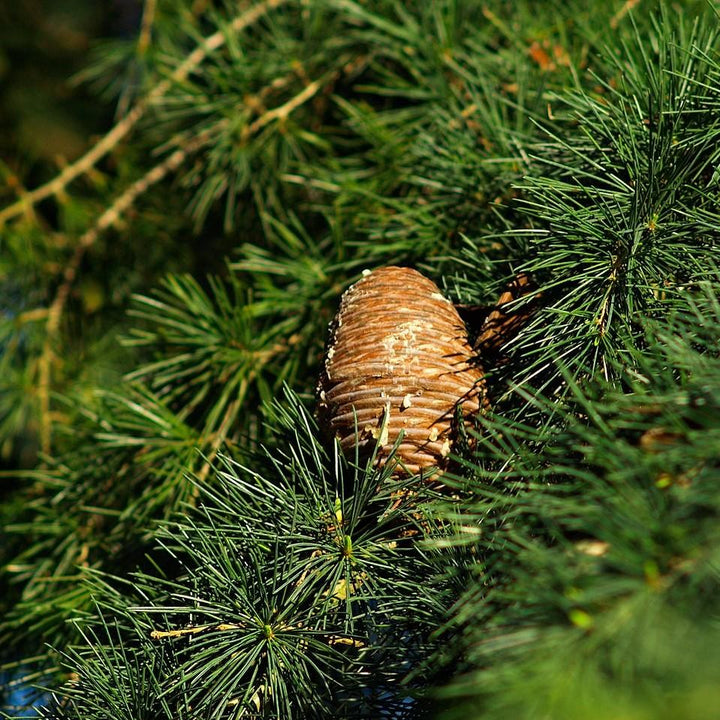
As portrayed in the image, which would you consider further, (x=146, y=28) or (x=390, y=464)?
(x=146, y=28)

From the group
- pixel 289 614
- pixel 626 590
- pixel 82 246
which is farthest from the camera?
pixel 82 246

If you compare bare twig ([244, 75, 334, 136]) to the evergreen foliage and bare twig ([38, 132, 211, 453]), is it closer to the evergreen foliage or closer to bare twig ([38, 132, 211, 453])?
the evergreen foliage

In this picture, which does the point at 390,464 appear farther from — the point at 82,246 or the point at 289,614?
the point at 82,246

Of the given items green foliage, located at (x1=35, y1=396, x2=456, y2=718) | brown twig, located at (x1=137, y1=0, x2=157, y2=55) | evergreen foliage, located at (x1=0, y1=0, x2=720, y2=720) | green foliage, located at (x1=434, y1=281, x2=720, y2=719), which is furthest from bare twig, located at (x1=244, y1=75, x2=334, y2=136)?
green foliage, located at (x1=434, y1=281, x2=720, y2=719)

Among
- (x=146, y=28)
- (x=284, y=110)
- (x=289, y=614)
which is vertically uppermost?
(x=146, y=28)

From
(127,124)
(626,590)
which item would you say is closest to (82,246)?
(127,124)

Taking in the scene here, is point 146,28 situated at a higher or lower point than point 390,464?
higher

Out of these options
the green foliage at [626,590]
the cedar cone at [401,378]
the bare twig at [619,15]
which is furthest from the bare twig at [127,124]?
the green foliage at [626,590]

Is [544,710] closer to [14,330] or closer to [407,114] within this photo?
[407,114]
